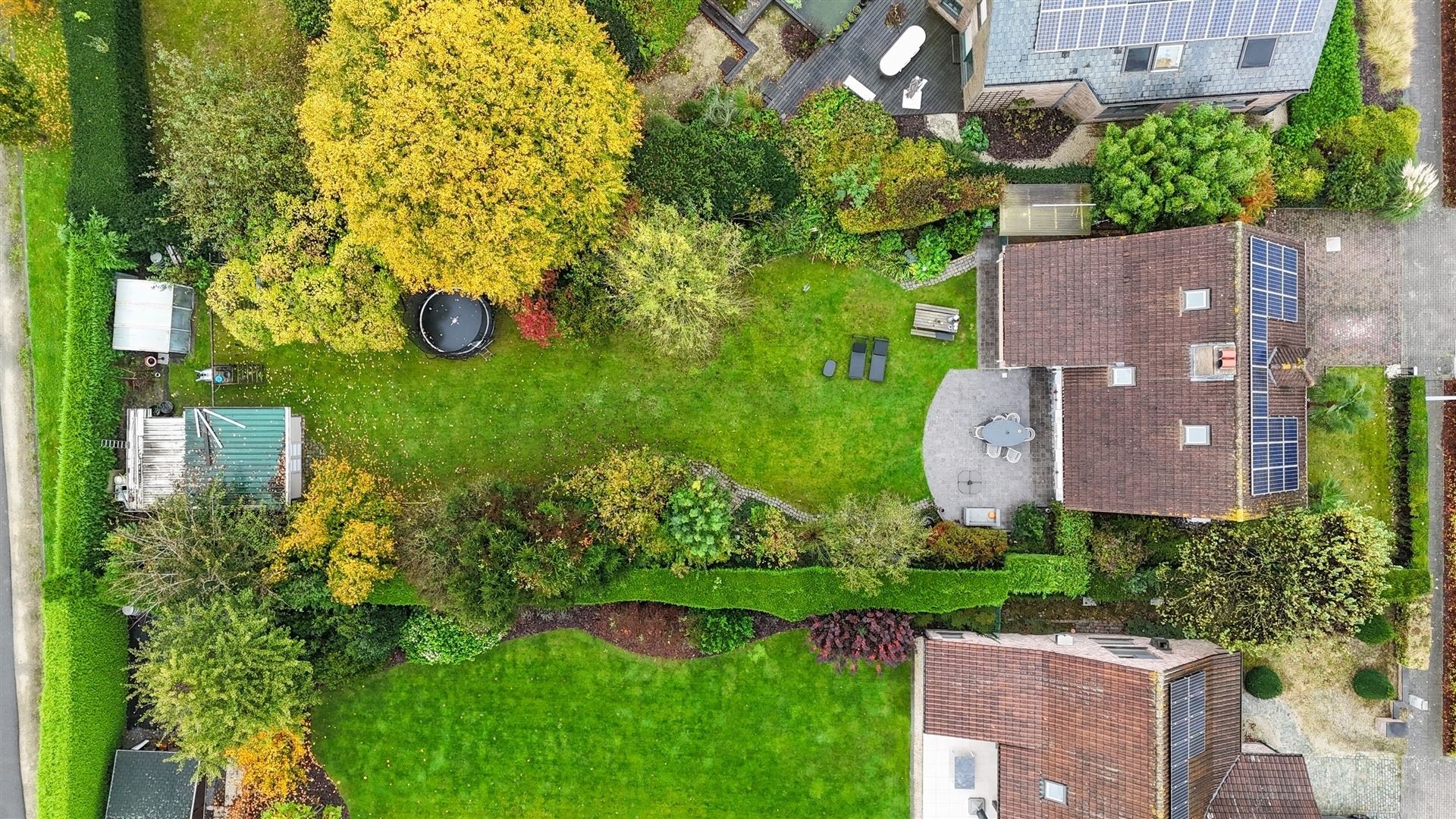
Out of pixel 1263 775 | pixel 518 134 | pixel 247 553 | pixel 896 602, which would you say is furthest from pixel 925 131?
pixel 247 553

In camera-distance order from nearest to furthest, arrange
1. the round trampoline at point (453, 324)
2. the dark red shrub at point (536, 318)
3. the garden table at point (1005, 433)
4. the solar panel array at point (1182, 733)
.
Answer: the solar panel array at point (1182, 733) < the dark red shrub at point (536, 318) < the garden table at point (1005, 433) < the round trampoline at point (453, 324)

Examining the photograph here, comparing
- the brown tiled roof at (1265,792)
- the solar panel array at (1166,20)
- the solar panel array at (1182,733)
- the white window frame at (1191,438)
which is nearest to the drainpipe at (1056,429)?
the white window frame at (1191,438)

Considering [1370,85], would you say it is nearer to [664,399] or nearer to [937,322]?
[937,322]

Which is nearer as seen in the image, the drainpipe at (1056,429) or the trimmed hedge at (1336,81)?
the trimmed hedge at (1336,81)

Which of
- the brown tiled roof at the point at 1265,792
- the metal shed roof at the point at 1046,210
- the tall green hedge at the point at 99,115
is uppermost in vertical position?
the tall green hedge at the point at 99,115

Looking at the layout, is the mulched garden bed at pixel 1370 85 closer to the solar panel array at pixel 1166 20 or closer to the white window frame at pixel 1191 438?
the solar panel array at pixel 1166 20

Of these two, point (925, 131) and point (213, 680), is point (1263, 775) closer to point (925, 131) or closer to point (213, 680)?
point (925, 131)

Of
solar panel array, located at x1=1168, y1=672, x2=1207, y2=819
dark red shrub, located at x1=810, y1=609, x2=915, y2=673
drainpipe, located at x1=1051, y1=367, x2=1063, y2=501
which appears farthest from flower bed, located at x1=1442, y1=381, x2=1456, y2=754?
dark red shrub, located at x1=810, y1=609, x2=915, y2=673

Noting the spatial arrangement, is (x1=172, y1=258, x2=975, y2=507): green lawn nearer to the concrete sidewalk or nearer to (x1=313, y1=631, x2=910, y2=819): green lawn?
the concrete sidewalk
